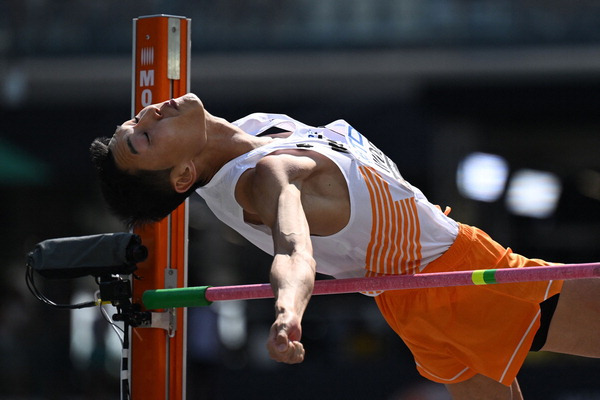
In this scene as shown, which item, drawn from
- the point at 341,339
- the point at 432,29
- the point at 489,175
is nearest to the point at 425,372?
the point at 341,339

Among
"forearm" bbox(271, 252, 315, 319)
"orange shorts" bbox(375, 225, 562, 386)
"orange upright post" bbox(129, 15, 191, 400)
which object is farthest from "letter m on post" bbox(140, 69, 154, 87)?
"forearm" bbox(271, 252, 315, 319)

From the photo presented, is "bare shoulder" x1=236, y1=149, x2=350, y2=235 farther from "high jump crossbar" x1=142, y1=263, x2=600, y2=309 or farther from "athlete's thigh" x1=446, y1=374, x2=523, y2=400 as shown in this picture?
"athlete's thigh" x1=446, y1=374, x2=523, y2=400

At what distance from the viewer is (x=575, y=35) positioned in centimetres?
1152

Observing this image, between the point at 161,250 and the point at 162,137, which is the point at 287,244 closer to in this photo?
the point at 162,137

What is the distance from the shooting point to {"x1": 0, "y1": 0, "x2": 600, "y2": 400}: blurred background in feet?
31.2

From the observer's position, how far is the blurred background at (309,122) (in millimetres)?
9516

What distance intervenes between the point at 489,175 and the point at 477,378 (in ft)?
24.4

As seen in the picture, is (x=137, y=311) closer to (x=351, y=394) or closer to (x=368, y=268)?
(x=368, y=268)

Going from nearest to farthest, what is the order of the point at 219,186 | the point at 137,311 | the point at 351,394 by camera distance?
the point at 219,186 < the point at 137,311 < the point at 351,394

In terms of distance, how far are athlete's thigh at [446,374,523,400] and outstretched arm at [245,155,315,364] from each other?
107 cm

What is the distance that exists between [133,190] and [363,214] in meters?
0.74

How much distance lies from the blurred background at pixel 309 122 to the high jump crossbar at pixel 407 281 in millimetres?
5804

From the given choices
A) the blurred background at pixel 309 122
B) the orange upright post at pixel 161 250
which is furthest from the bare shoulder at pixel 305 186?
the blurred background at pixel 309 122

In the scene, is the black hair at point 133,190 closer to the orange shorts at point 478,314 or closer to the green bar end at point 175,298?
the green bar end at point 175,298
